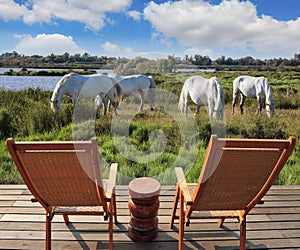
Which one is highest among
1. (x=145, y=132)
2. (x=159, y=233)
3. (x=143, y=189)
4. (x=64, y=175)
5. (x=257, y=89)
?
(x=257, y=89)

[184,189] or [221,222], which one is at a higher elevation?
[184,189]

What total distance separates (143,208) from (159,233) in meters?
0.32

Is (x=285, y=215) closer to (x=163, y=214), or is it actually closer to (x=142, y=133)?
(x=163, y=214)

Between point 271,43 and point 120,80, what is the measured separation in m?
6.98

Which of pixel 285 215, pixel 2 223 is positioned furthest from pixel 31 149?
pixel 285 215

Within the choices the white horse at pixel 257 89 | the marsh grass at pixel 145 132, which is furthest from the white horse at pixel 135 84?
the white horse at pixel 257 89

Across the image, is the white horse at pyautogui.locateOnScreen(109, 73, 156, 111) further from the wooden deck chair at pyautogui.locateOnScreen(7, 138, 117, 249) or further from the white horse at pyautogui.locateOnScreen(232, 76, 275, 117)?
the white horse at pyautogui.locateOnScreen(232, 76, 275, 117)

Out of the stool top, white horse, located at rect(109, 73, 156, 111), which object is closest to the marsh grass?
white horse, located at rect(109, 73, 156, 111)

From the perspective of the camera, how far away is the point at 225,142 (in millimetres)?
1452

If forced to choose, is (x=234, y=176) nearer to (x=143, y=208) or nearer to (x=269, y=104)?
(x=143, y=208)

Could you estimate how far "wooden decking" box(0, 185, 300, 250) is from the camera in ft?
6.61

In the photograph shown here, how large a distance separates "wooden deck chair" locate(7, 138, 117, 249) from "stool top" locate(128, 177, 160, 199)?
0.53ft

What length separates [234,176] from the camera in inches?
64.8

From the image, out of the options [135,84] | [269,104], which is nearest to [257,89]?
[269,104]
